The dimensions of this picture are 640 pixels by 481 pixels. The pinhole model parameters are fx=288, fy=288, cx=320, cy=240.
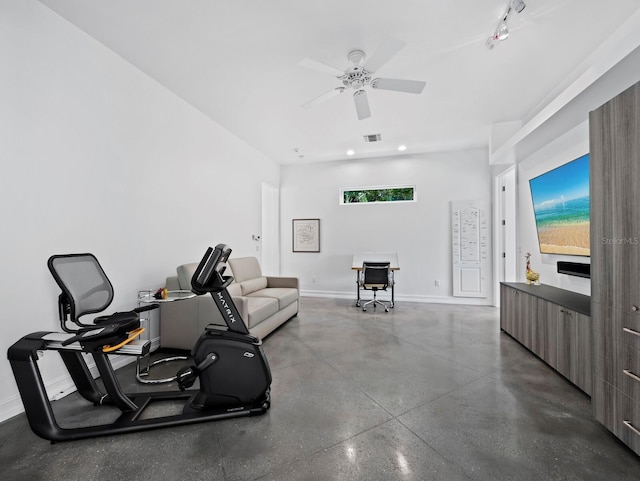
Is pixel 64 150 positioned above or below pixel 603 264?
above

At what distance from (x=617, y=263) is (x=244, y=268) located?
4187 mm

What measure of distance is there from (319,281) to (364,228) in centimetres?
155

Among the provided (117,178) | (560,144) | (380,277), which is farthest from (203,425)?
(560,144)

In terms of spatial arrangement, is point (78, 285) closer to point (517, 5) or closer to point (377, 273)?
point (517, 5)

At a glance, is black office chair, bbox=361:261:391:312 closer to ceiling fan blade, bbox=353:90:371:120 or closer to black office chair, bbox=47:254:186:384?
ceiling fan blade, bbox=353:90:371:120

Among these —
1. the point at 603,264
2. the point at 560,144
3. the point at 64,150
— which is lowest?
the point at 603,264

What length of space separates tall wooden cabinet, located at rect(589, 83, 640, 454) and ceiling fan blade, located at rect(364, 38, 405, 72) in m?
1.42

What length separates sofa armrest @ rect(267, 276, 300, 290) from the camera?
482cm

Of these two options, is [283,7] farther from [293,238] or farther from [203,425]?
[293,238]

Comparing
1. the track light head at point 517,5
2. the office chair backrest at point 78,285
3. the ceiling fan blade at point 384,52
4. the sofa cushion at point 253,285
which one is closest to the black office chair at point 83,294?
the office chair backrest at point 78,285

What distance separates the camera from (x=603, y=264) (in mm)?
1801

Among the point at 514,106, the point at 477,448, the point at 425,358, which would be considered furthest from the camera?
the point at 514,106

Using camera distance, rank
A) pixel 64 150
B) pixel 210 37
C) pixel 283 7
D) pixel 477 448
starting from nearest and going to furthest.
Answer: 1. pixel 477 448
2. pixel 283 7
3. pixel 64 150
4. pixel 210 37

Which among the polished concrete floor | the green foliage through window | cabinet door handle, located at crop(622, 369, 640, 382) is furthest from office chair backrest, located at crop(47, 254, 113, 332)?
the green foliage through window
